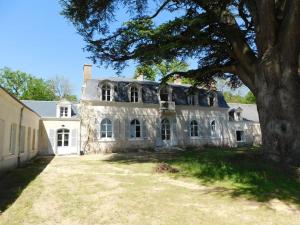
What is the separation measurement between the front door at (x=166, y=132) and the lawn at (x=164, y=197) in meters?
16.1

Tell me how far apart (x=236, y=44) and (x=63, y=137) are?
58.1 feet

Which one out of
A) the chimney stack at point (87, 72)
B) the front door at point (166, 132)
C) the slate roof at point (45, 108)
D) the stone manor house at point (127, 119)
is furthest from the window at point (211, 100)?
the slate roof at point (45, 108)

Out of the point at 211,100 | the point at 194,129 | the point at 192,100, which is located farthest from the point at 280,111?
the point at 211,100

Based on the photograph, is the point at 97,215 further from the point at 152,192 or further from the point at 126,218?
the point at 152,192

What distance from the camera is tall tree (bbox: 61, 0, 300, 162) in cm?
980

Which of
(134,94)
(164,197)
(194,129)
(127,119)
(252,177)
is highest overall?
(134,94)

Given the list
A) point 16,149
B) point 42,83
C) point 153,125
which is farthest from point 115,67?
point 42,83

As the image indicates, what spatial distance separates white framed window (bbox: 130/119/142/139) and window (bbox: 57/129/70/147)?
568 cm

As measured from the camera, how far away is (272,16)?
33.2 feet

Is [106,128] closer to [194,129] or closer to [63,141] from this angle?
[63,141]

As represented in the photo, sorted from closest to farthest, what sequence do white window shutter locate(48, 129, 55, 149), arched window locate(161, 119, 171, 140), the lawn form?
the lawn < white window shutter locate(48, 129, 55, 149) < arched window locate(161, 119, 171, 140)

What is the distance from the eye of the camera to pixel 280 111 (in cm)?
995

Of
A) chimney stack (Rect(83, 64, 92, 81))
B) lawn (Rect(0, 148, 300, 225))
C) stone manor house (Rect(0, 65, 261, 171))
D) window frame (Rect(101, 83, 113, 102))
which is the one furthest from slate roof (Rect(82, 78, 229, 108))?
lawn (Rect(0, 148, 300, 225))

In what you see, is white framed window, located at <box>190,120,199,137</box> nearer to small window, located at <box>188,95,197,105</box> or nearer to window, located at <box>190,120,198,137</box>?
window, located at <box>190,120,198,137</box>
